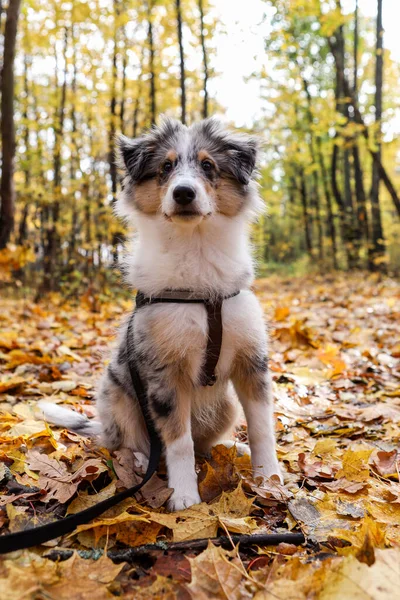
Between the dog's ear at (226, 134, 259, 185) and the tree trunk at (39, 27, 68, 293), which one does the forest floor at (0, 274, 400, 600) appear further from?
the tree trunk at (39, 27, 68, 293)

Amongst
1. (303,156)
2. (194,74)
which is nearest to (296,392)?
(194,74)

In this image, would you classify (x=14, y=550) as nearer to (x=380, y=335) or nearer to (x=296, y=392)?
(x=296, y=392)

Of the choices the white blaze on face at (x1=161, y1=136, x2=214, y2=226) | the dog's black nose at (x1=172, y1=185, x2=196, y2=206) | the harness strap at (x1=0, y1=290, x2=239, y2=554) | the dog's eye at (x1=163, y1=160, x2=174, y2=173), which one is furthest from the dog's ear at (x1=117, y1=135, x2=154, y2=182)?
the harness strap at (x1=0, y1=290, x2=239, y2=554)

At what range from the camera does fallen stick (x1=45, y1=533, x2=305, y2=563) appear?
73.4 inches

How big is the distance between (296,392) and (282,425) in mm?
751

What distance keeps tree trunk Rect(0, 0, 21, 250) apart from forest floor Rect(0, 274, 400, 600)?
4.58 metres

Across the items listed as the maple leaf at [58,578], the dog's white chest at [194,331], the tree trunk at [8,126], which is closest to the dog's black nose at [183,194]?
the dog's white chest at [194,331]

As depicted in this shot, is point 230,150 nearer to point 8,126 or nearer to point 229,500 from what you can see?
point 229,500

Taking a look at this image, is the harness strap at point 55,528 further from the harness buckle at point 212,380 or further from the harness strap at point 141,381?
the harness buckle at point 212,380

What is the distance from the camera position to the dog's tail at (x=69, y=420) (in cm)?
337

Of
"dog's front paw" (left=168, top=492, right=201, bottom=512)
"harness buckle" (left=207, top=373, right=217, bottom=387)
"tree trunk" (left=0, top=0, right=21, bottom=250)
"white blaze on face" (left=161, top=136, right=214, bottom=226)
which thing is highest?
"tree trunk" (left=0, top=0, right=21, bottom=250)

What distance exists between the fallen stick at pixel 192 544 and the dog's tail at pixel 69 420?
148 cm

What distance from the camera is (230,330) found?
2682 millimetres

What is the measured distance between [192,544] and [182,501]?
0.44m
